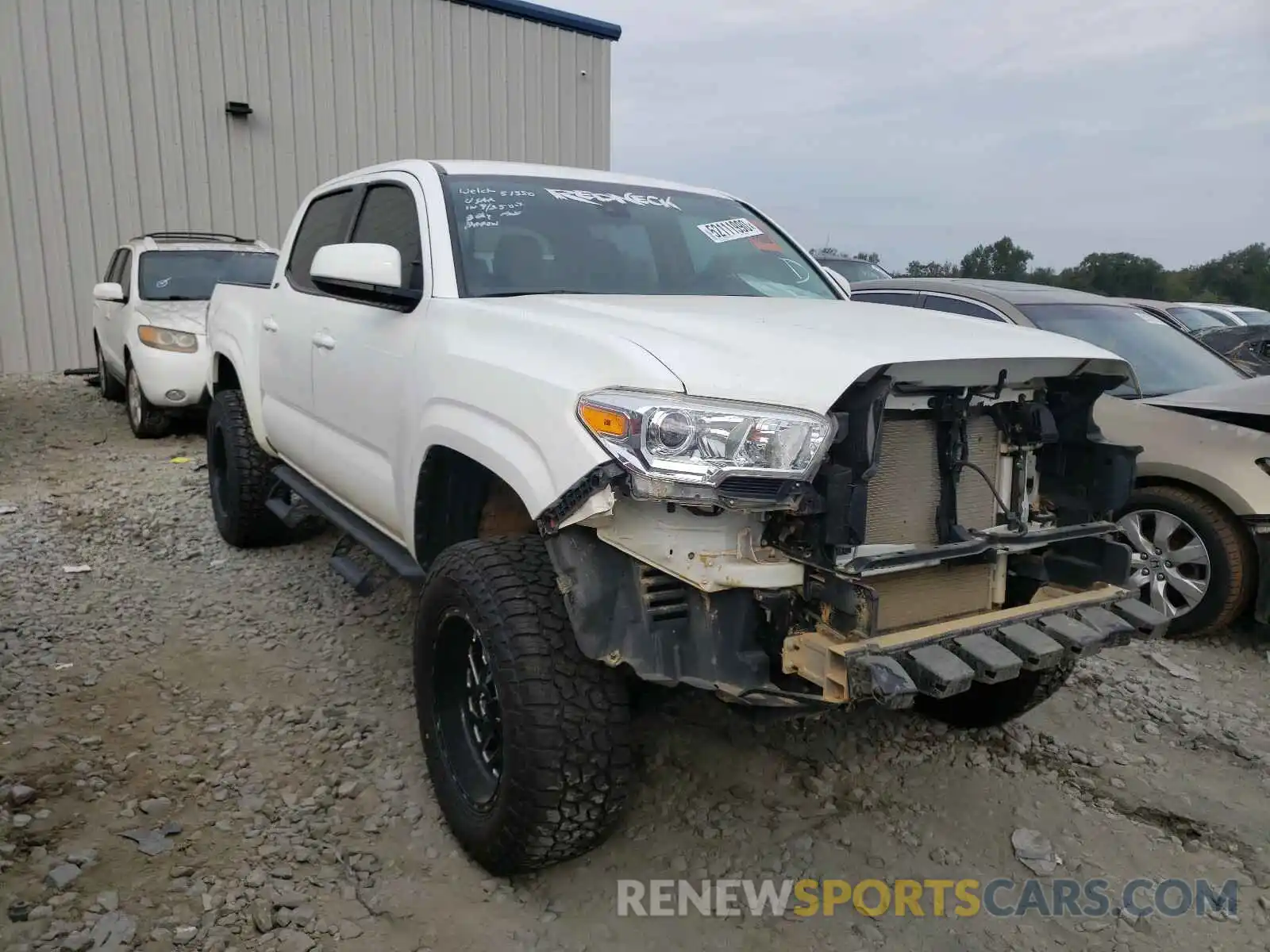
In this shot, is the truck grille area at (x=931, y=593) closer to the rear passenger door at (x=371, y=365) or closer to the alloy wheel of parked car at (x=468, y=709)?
the alloy wheel of parked car at (x=468, y=709)

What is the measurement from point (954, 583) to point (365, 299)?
2242 mm

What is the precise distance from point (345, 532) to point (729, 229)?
1.97 meters

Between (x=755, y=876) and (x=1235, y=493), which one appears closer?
(x=755, y=876)

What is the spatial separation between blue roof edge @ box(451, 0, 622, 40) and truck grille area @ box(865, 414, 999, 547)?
13175 mm

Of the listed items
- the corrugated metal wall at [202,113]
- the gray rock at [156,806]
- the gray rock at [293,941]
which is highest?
the corrugated metal wall at [202,113]

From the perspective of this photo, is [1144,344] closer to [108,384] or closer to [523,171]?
[523,171]

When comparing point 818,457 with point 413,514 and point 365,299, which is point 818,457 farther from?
point 365,299

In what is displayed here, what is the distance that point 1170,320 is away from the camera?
18.6ft

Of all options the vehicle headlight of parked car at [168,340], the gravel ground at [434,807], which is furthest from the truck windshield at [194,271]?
the gravel ground at [434,807]

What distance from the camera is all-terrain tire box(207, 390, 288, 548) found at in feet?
16.2

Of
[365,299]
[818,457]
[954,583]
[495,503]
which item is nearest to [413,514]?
[495,503]

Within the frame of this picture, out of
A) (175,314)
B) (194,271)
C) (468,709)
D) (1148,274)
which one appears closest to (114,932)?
(468,709)

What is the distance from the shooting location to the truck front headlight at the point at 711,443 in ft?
6.85

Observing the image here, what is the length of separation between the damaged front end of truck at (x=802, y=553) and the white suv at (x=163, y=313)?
6.15 meters
